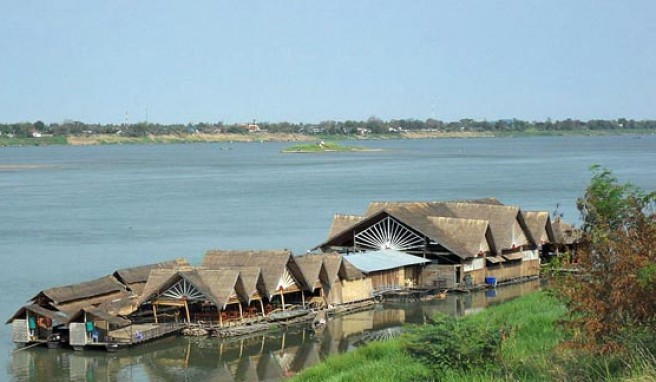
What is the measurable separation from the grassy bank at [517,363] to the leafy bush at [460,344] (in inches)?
2.4

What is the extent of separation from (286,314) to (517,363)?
1422cm

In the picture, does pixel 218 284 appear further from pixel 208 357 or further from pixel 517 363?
pixel 517 363

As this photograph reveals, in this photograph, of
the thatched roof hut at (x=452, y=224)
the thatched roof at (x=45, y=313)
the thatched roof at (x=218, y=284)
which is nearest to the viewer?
the thatched roof at (x=45, y=313)

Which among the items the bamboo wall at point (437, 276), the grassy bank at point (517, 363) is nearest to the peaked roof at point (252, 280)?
the grassy bank at point (517, 363)

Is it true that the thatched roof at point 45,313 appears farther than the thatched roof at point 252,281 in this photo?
No

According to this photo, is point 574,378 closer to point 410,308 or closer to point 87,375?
point 87,375

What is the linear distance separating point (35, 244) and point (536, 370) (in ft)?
117

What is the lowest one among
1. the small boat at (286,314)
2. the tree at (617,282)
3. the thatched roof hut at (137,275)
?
the small boat at (286,314)

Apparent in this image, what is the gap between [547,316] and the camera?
16531mm

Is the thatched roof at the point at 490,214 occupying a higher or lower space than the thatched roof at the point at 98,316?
higher

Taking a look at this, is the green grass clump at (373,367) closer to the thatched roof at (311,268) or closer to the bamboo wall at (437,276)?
the thatched roof at (311,268)

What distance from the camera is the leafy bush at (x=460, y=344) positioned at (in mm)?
11258

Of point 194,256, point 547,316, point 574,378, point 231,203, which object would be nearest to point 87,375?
point 547,316

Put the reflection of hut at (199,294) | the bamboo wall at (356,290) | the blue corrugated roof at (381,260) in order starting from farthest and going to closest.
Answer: the blue corrugated roof at (381,260) < the bamboo wall at (356,290) < the reflection of hut at (199,294)
